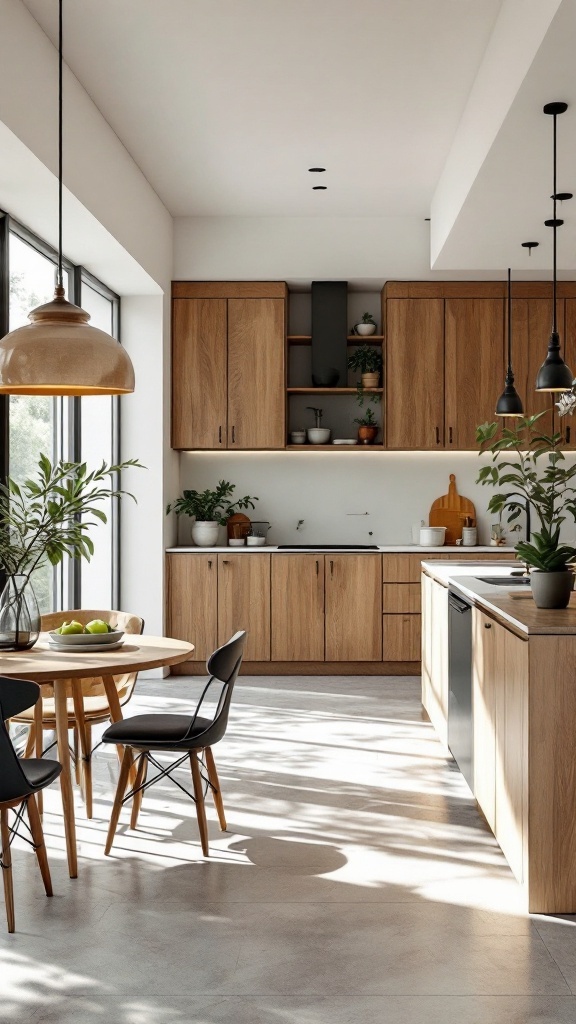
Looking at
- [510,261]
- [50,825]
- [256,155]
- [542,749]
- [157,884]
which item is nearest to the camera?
[542,749]

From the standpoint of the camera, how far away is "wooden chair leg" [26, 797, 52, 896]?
2891mm

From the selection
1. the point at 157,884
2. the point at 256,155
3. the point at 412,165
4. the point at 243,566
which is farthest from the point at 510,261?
the point at 157,884

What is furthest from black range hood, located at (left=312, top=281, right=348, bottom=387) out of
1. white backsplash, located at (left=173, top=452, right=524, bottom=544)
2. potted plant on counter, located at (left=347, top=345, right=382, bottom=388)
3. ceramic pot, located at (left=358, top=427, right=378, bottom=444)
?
white backsplash, located at (left=173, top=452, right=524, bottom=544)

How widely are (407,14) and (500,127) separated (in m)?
0.65

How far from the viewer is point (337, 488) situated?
757 cm

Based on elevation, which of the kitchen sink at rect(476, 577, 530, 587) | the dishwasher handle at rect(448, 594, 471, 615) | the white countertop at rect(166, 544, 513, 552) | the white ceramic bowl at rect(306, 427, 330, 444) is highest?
the white ceramic bowl at rect(306, 427, 330, 444)

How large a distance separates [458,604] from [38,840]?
203cm

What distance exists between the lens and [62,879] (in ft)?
10.3

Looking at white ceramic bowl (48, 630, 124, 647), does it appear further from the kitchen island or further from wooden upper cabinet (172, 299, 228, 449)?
A: wooden upper cabinet (172, 299, 228, 449)

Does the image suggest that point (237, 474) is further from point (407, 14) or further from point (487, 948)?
point (487, 948)

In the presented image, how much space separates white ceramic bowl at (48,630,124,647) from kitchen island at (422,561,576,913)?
1406 mm

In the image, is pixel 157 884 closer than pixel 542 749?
No

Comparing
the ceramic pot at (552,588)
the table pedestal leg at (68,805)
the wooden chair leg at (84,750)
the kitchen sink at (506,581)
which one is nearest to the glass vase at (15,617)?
the table pedestal leg at (68,805)

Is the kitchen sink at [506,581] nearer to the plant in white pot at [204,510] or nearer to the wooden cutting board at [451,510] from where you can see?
the wooden cutting board at [451,510]
